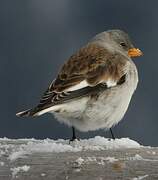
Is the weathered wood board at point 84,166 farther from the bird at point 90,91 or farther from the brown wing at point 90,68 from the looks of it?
the brown wing at point 90,68

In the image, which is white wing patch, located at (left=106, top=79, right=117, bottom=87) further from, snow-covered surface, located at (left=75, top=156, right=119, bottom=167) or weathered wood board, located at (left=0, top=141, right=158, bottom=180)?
snow-covered surface, located at (left=75, top=156, right=119, bottom=167)

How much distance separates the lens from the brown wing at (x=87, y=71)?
5.07 m

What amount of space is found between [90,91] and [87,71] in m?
0.27

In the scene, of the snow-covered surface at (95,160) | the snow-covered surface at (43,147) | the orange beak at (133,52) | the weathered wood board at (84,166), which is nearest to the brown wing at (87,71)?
the orange beak at (133,52)

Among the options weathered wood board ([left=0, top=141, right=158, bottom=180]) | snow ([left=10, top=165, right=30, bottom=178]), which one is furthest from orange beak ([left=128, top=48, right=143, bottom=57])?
snow ([left=10, top=165, right=30, bottom=178])

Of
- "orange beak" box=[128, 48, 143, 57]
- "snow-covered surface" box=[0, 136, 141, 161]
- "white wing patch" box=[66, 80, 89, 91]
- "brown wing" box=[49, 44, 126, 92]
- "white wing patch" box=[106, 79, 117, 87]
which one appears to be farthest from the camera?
"orange beak" box=[128, 48, 143, 57]

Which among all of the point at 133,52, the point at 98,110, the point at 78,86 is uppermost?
the point at 78,86

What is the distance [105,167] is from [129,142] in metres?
1.08

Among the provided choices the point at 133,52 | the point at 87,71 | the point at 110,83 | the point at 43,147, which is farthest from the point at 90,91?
the point at 133,52

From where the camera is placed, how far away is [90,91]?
5188 millimetres

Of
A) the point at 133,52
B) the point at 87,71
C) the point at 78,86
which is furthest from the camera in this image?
the point at 133,52

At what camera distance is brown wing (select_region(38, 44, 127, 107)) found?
16.6 feet

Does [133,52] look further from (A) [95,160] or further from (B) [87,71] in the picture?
(A) [95,160]

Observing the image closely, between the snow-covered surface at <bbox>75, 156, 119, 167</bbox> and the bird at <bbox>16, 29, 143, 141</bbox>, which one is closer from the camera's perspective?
the snow-covered surface at <bbox>75, 156, 119, 167</bbox>
